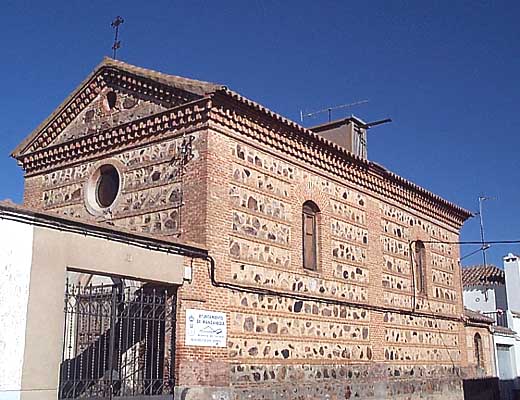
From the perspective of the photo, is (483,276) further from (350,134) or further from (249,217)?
(249,217)

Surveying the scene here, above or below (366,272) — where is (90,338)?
below

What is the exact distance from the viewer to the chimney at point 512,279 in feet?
87.5

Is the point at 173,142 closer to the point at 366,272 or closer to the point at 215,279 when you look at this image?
the point at 215,279

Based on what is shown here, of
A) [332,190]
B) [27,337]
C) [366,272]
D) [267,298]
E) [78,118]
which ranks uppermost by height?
[78,118]

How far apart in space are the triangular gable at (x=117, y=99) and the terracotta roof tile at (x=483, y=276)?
66.6 ft

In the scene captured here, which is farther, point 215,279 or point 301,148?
point 301,148

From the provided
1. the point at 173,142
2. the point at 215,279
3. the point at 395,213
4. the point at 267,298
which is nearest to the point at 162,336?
the point at 215,279

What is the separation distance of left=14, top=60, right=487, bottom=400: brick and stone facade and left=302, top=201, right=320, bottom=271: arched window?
0.43 feet

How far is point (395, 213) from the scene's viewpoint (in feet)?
59.6

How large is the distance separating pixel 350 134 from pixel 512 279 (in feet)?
42.8

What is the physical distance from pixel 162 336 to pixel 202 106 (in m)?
4.15

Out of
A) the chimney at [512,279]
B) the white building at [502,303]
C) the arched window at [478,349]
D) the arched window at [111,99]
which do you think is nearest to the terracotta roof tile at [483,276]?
the white building at [502,303]

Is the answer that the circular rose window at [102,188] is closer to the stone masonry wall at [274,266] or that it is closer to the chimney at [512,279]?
the stone masonry wall at [274,266]

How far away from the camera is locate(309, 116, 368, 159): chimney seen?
59.4 feet
